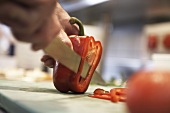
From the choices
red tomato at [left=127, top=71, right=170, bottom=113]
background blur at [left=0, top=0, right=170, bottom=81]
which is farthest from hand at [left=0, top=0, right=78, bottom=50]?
background blur at [left=0, top=0, right=170, bottom=81]

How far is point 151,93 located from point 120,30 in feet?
9.19

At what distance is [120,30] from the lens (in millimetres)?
3191

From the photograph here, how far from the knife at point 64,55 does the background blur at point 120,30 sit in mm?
720

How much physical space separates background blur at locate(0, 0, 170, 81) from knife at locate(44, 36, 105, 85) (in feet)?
2.36

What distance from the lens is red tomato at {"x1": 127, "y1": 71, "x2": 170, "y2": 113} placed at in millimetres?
422

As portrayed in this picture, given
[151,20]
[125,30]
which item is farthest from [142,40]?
[125,30]

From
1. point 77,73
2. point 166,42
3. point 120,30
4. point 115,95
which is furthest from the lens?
point 120,30

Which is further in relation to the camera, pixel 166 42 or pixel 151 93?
pixel 166 42

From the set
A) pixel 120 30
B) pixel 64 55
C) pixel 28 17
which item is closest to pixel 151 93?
pixel 28 17

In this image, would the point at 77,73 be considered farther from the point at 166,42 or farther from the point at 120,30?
the point at 120,30

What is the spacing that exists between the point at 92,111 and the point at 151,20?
2.14 metres

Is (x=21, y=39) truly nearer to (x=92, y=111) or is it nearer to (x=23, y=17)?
(x=23, y=17)

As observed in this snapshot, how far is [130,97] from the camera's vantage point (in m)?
0.44

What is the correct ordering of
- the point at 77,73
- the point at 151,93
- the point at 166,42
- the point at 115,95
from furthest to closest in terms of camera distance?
the point at 166,42 → the point at 77,73 → the point at 115,95 → the point at 151,93
